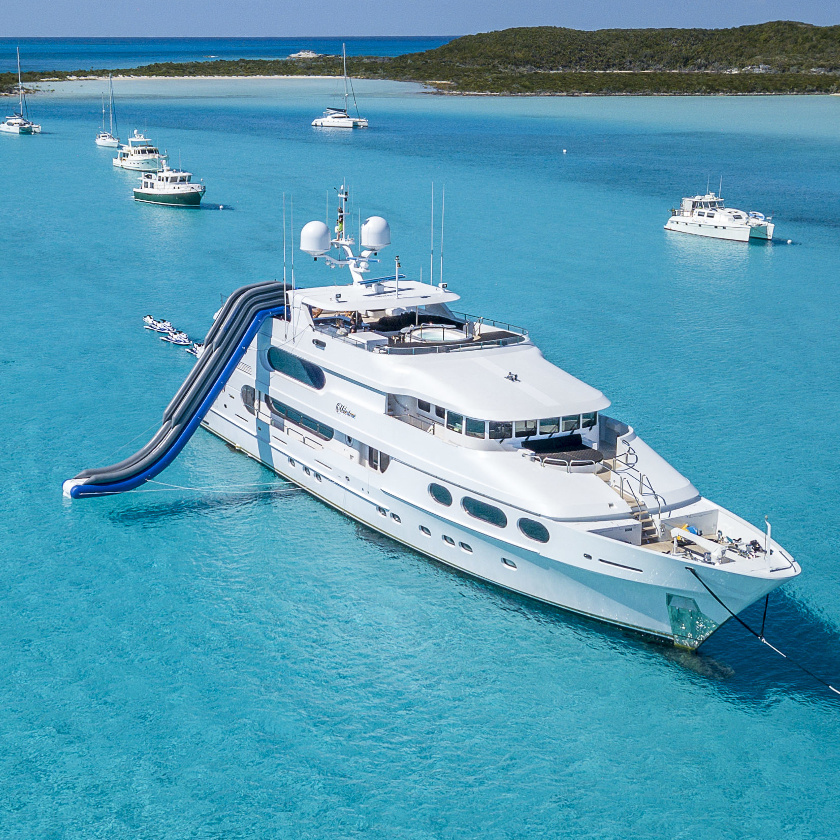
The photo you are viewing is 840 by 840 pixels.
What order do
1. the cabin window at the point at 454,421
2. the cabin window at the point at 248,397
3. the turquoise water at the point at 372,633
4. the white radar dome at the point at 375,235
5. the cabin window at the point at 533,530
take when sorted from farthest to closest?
1. the cabin window at the point at 248,397
2. the white radar dome at the point at 375,235
3. the cabin window at the point at 454,421
4. the cabin window at the point at 533,530
5. the turquoise water at the point at 372,633

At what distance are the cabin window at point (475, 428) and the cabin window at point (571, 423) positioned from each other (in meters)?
1.96

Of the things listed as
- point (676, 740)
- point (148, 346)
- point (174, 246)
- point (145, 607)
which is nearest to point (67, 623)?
point (145, 607)

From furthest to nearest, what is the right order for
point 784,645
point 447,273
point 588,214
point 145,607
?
point 588,214 → point 447,273 → point 145,607 → point 784,645

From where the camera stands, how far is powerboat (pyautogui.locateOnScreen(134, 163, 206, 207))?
2672 inches

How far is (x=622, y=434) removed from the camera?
2273cm

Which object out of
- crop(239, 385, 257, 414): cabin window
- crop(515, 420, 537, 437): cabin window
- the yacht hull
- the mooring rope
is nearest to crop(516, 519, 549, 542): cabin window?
the yacht hull

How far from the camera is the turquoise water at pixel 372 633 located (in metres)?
16.3

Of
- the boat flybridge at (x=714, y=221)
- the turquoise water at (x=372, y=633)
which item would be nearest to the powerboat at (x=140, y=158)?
the turquoise water at (x=372, y=633)

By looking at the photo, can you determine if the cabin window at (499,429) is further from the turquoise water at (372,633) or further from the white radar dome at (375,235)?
the white radar dome at (375,235)

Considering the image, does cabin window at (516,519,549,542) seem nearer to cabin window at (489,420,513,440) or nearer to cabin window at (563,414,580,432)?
cabin window at (489,420,513,440)

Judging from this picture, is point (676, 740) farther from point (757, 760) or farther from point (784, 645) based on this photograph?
point (784, 645)

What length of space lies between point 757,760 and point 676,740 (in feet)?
4.55

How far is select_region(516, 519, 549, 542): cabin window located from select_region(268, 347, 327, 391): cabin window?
290 inches

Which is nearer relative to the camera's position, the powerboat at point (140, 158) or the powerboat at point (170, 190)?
the powerboat at point (170, 190)
